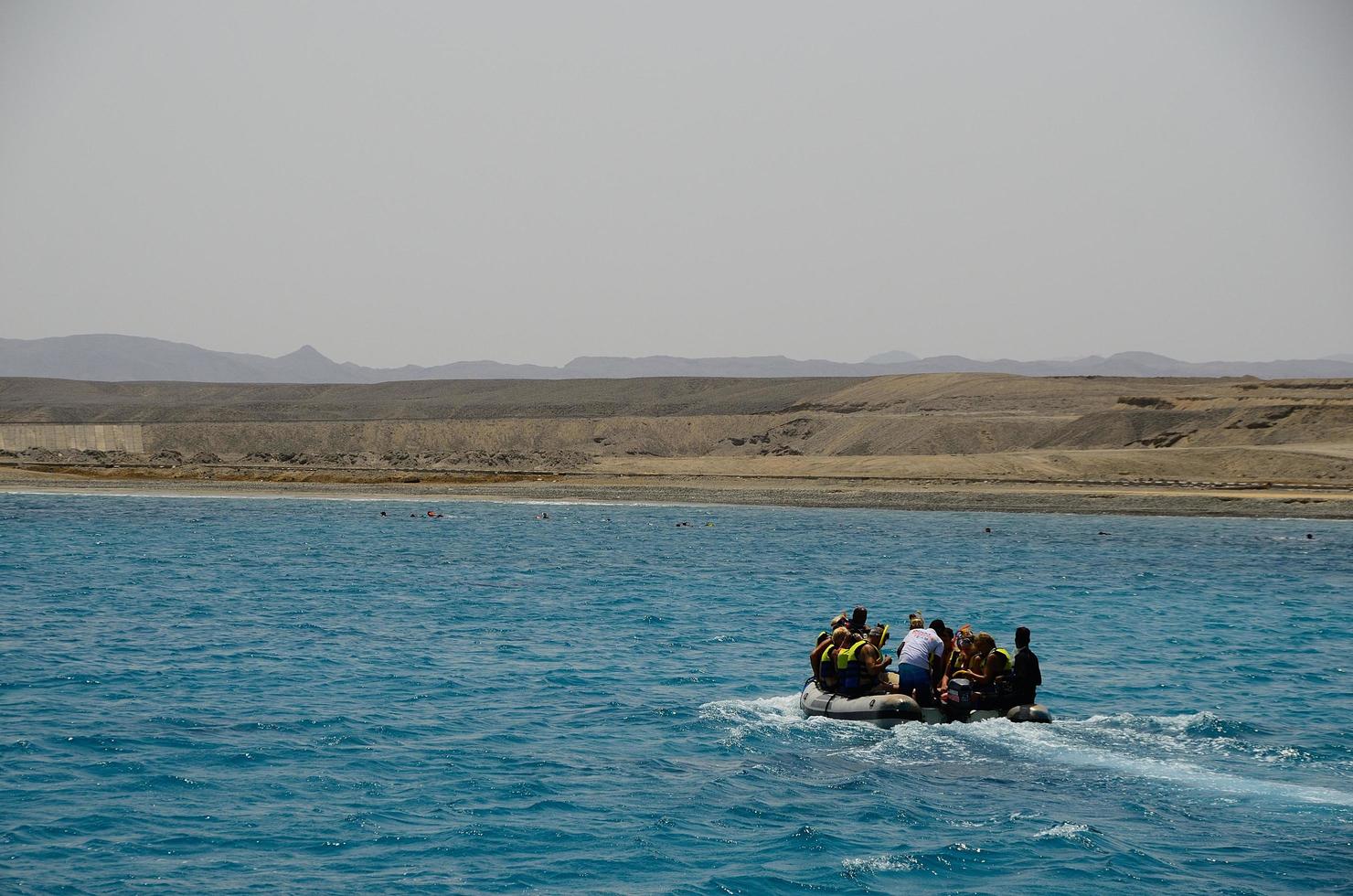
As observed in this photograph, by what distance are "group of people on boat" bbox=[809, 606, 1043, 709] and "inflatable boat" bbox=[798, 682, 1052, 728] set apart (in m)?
0.11

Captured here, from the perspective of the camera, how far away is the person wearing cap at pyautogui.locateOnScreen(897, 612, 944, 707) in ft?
66.4

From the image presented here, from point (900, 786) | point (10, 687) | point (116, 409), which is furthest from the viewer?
point (116, 409)

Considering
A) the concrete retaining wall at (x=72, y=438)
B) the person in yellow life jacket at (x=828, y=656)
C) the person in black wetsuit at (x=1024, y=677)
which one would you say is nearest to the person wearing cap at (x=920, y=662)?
the person in yellow life jacket at (x=828, y=656)

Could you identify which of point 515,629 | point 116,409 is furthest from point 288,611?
point 116,409

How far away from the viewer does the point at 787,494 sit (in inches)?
2859

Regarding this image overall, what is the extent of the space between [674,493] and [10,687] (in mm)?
50858

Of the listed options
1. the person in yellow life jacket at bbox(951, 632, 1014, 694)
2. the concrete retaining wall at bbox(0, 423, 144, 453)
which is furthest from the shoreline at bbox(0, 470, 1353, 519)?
the person in yellow life jacket at bbox(951, 632, 1014, 694)

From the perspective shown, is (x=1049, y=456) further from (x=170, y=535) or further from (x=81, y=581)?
(x=81, y=581)

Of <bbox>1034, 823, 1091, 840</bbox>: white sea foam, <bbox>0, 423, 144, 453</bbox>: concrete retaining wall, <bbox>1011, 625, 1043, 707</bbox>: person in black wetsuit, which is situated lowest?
<bbox>1034, 823, 1091, 840</bbox>: white sea foam

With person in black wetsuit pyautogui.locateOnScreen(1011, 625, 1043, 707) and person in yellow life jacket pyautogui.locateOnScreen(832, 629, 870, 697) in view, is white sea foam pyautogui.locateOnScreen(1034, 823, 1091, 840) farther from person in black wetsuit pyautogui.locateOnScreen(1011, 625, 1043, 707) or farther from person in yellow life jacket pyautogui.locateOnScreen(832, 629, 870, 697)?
person in yellow life jacket pyautogui.locateOnScreen(832, 629, 870, 697)

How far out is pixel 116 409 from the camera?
143 m

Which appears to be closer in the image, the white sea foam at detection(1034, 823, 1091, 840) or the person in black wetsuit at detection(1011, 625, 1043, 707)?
the white sea foam at detection(1034, 823, 1091, 840)

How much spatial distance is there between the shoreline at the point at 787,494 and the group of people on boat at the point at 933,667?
146 ft

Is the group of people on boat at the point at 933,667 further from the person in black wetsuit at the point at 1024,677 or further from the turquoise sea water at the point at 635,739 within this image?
the turquoise sea water at the point at 635,739
